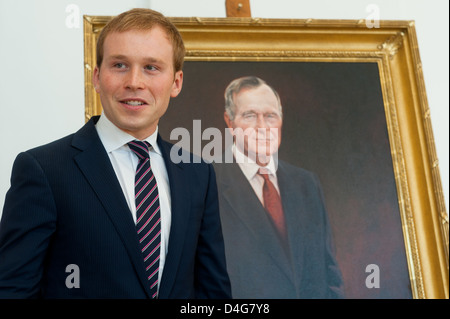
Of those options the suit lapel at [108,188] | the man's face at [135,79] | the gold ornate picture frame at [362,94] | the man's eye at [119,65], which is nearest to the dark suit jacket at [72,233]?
the suit lapel at [108,188]

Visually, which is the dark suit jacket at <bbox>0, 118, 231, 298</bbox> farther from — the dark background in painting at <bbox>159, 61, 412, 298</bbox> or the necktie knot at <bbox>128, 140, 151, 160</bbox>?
the dark background in painting at <bbox>159, 61, 412, 298</bbox>

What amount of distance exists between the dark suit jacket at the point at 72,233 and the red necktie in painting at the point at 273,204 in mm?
968

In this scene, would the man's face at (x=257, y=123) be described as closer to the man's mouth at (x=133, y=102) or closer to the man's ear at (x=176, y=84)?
the man's ear at (x=176, y=84)

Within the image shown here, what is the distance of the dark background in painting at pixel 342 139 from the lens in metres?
2.11

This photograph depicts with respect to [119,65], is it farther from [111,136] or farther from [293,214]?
[293,214]

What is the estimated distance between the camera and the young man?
1.04m

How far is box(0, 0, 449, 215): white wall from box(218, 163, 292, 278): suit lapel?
678 mm

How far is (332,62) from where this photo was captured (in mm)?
2350

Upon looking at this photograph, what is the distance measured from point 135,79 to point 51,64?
41.3 inches

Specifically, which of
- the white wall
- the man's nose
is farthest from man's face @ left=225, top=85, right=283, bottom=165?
the white wall

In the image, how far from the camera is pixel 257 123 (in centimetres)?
217
